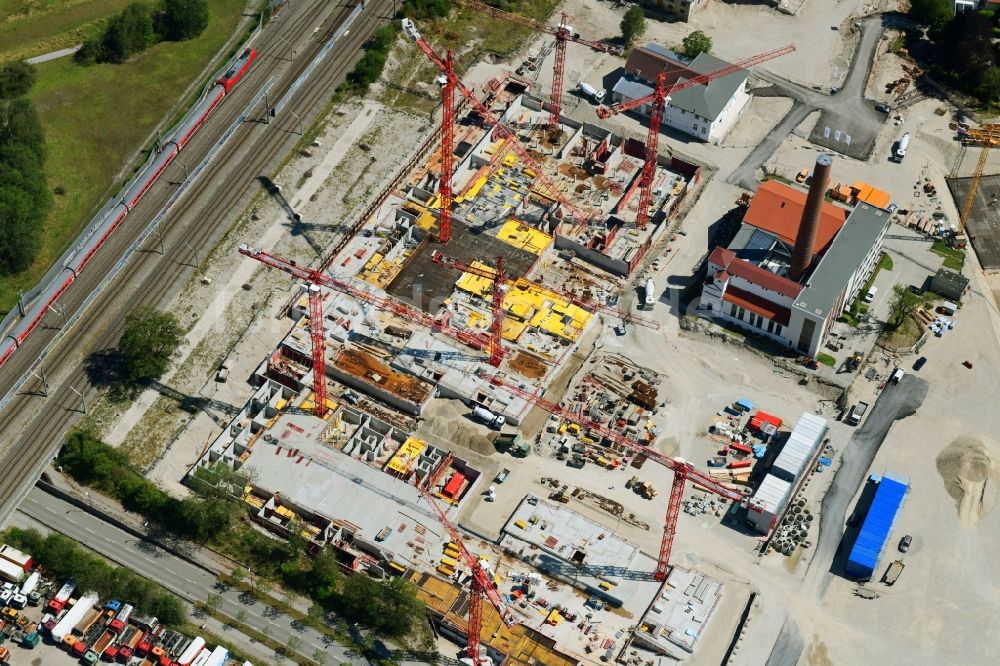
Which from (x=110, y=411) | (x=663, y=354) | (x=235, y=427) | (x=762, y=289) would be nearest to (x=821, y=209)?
(x=762, y=289)

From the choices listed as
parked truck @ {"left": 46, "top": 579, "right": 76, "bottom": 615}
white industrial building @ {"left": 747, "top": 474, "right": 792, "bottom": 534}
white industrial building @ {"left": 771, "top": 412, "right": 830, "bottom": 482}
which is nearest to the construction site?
white industrial building @ {"left": 747, "top": 474, "right": 792, "bottom": 534}

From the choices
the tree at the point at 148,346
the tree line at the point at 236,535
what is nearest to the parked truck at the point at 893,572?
the tree line at the point at 236,535

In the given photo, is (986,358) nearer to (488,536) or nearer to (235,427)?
(488,536)

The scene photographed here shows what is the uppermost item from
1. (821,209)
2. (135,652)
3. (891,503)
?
(821,209)

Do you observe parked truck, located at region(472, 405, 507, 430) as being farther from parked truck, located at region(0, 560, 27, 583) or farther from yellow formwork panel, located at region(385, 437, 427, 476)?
parked truck, located at region(0, 560, 27, 583)

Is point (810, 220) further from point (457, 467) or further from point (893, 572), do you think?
point (457, 467)

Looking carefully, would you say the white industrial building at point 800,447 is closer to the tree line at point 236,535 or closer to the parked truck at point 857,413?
the parked truck at point 857,413
